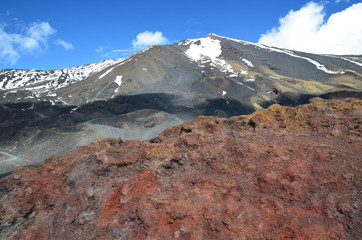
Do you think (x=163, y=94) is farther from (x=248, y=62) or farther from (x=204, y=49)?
(x=204, y=49)

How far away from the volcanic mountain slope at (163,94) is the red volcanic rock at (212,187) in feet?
56.7

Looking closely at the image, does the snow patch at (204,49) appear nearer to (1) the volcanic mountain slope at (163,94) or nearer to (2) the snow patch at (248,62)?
(1) the volcanic mountain slope at (163,94)

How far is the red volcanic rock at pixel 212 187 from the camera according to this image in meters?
4.43

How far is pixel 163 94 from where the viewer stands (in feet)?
157

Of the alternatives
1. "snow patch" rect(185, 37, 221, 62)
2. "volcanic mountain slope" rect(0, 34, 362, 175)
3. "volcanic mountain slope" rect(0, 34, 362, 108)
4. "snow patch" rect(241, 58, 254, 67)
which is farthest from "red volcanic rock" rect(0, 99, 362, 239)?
"snow patch" rect(185, 37, 221, 62)

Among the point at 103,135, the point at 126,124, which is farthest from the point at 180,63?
the point at 103,135

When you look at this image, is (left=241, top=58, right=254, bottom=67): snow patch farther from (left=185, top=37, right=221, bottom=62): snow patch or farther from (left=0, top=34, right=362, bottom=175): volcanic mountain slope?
(left=185, top=37, right=221, bottom=62): snow patch

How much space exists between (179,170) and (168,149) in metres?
0.86

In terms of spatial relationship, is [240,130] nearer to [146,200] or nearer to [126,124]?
[146,200]

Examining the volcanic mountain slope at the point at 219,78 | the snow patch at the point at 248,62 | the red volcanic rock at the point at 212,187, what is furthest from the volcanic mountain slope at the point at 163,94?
the red volcanic rock at the point at 212,187

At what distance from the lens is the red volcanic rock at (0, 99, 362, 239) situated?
14.5ft

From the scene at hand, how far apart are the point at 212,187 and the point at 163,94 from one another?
4335cm

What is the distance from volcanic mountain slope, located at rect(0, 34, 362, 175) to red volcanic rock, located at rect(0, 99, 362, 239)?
17277 millimetres

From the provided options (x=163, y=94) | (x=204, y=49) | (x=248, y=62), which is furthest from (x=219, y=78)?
(x=204, y=49)
